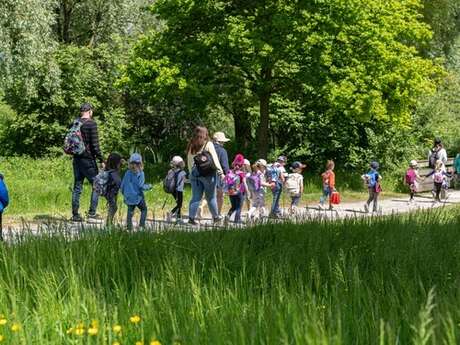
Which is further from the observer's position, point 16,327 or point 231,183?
point 231,183

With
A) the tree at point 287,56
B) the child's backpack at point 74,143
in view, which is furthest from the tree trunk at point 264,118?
the child's backpack at point 74,143

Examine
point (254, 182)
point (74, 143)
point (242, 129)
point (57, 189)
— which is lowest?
point (57, 189)

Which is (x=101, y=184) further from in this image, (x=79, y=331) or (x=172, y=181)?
(x=79, y=331)

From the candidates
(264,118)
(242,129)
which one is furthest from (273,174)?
(242,129)

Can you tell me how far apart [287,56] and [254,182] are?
8270 millimetres

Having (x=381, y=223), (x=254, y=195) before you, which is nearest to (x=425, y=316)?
(x=381, y=223)

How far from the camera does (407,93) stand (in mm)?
23094

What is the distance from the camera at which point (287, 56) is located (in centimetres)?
2217

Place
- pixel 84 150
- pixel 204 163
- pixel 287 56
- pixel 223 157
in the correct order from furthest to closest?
pixel 287 56 < pixel 223 157 < pixel 84 150 < pixel 204 163

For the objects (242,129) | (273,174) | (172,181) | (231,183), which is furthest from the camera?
(242,129)

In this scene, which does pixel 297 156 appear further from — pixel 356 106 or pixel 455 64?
pixel 455 64

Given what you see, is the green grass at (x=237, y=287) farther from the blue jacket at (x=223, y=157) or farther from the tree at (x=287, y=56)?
the tree at (x=287, y=56)

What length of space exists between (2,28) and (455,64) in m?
28.0

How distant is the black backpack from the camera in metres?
12.2
